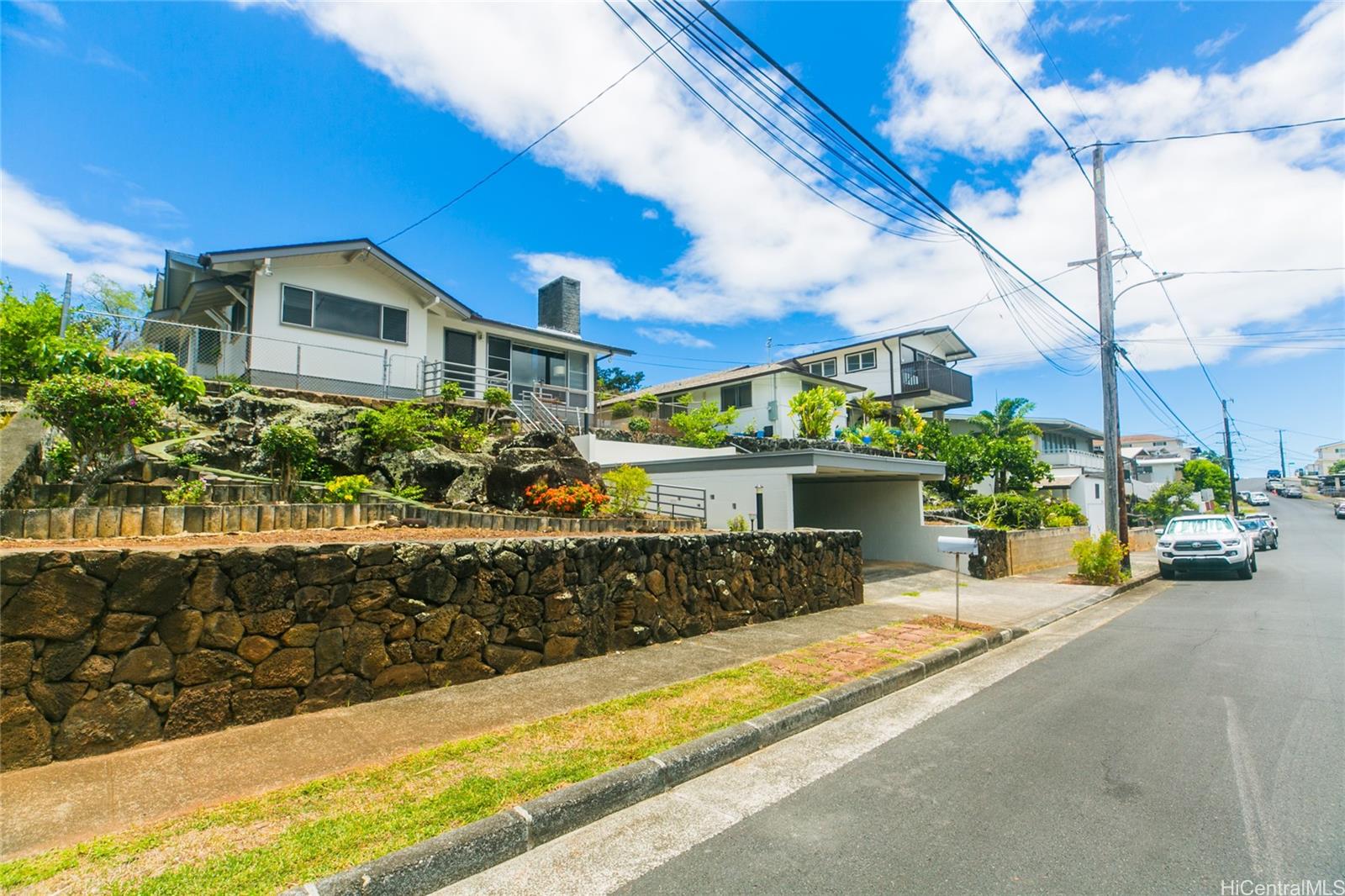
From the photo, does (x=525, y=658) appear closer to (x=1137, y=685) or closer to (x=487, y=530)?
(x=487, y=530)

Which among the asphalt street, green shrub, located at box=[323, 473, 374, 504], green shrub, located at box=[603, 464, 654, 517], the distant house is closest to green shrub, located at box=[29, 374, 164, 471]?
green shrub, located at box=[323, 473, 374, 504]

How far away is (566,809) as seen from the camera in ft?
12.4

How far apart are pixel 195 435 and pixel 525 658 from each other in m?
7.42

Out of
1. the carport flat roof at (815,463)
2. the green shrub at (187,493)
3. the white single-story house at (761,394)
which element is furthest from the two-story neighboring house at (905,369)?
the green shrub at (187,493)

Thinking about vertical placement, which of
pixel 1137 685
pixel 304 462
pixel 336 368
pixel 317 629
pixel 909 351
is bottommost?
pixel 1137 685

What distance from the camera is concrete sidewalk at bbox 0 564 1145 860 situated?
138 inches

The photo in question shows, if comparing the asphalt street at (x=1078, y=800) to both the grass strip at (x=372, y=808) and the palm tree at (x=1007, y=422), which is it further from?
the palm tree at (x=1007, y=422)

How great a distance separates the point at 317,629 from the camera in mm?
5102

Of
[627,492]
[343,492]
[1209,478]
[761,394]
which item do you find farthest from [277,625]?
[1209,478]

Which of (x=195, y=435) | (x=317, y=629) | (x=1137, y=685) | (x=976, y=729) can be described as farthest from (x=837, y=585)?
(x=195, y=435)

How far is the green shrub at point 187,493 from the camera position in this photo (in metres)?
7.13

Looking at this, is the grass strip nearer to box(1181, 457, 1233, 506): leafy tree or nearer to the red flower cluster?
the red flower cluster

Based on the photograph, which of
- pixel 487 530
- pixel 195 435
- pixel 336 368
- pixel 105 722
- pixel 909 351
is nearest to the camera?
pixel 105 722

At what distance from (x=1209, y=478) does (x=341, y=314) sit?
68815 mm
